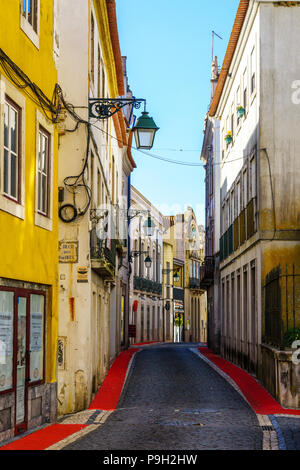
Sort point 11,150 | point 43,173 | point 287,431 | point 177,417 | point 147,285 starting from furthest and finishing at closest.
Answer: point 147,285 < point 177,417 < point 43,173 < point 287,431 < point 11,150

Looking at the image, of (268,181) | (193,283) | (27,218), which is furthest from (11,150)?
(193,283)

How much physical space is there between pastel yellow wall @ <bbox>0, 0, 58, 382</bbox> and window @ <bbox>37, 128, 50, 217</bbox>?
300 millimetres

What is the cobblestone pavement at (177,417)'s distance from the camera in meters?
11.2

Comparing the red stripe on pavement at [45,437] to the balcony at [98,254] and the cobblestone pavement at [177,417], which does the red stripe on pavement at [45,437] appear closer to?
the cobblestone pavement at [177,417]

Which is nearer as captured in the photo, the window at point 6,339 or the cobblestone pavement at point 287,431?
the cobblestone pavement at point 287,431

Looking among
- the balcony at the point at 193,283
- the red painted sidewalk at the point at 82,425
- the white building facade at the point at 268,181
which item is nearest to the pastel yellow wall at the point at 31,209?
the red painted sidewalk at the point at 82,425

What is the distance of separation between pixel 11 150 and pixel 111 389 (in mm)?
9060

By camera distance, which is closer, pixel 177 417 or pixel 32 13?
pixel 32 13

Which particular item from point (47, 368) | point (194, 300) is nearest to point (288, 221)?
point (47, 368)

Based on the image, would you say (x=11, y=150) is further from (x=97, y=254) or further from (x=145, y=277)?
(x=145, y=277)

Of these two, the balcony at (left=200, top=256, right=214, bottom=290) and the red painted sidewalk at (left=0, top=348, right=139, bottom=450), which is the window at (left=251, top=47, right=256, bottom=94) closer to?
the red painted sidewalk at (left=0, top=348, right=139, bottom=450)

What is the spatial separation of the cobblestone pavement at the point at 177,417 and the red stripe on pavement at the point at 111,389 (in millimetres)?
212

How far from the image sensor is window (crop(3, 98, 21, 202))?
11.5 metres

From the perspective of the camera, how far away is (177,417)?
1427 centimetres
